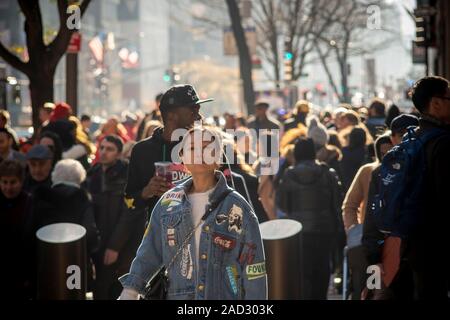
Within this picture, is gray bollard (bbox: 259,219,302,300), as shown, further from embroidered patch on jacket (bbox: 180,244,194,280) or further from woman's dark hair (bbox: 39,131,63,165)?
embroidered patch on jacket (bbox: 180,244,194,280)

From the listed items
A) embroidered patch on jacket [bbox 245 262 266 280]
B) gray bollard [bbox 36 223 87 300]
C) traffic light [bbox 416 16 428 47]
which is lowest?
gray bollard [bbox 36 223 87 300]

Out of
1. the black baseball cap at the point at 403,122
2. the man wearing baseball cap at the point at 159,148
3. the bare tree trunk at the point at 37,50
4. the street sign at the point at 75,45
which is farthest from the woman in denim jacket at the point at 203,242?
the street sign at the point at 75,45

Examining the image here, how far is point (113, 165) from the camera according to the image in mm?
12406

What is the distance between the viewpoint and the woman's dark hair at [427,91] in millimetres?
7625

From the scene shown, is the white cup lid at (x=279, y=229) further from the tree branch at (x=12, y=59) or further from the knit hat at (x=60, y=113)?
the tree branch at (x=12, y=59)

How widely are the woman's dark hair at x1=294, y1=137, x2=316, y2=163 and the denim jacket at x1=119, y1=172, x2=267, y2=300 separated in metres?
6.24

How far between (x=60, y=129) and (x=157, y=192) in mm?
7163

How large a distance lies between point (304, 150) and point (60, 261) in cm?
314

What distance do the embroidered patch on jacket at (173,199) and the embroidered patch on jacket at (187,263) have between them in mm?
246

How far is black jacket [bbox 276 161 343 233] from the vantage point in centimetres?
1262

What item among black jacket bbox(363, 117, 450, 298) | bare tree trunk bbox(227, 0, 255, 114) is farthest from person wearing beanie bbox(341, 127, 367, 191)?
bare tree trunk bbox(227, 0, 255, 114)

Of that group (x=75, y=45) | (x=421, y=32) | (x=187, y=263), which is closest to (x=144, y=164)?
(x=187, y=263)
